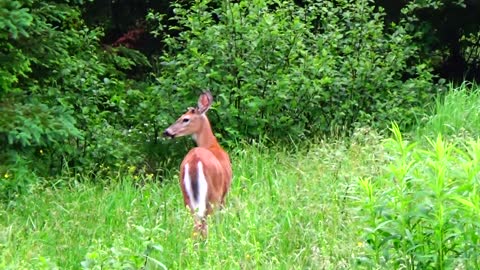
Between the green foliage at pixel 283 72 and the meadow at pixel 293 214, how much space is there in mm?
370

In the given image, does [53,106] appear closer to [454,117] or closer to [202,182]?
[202,182]

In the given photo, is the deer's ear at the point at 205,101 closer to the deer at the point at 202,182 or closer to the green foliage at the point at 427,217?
the deer at the point at 202,182

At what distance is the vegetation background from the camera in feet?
16.3

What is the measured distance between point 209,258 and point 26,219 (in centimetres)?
241

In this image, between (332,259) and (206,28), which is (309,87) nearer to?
(206,28)

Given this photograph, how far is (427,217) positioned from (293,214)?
1820 millimetres

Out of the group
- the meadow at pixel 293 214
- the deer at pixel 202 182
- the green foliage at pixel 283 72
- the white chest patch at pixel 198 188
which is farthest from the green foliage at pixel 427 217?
the green foliage at pixel 283 72

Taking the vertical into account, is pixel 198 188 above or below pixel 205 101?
below

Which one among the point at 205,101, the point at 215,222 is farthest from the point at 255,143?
the point at 215,222

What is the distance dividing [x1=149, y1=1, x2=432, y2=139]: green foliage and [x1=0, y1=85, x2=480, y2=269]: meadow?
1.21 ft

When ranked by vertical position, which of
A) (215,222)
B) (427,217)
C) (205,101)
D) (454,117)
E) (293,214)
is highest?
(427,217)

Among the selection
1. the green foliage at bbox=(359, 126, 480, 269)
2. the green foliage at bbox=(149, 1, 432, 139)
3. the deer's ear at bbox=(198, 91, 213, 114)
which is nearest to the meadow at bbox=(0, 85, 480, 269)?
the green foliage at bbox=(359, 126, 480, 269)

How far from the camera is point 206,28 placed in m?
9.98

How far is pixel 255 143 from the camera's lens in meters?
8.99
